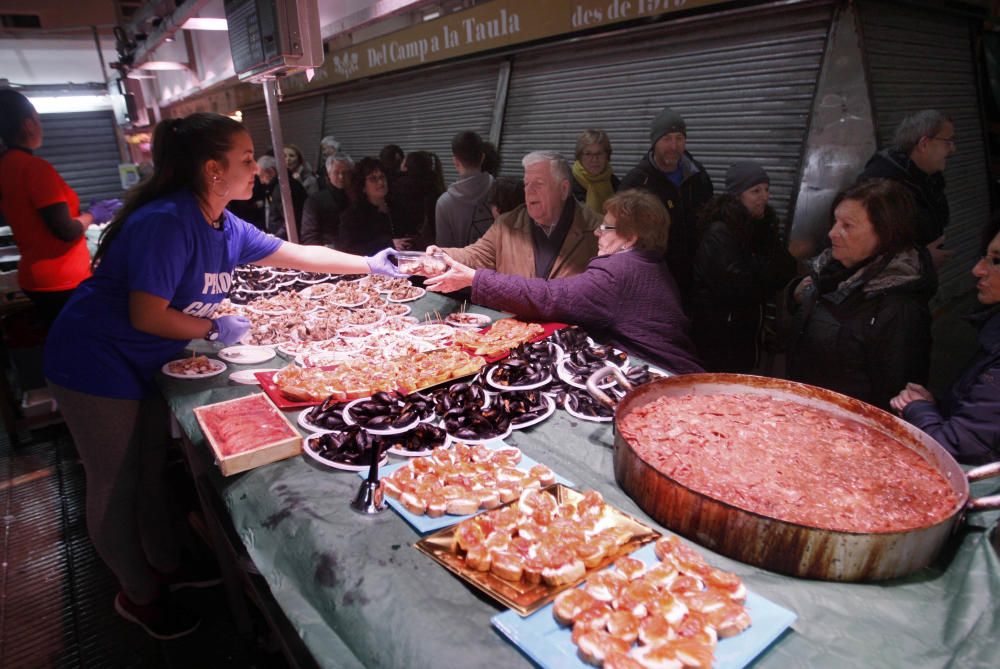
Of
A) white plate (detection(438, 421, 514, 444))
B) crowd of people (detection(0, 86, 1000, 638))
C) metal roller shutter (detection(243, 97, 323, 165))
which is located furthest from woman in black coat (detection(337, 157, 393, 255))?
metal roller shutter (detection(243, 97, 323, 165))

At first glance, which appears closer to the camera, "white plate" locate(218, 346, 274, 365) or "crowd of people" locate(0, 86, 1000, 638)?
"crowd of people" locate(0, 86, 1000, 638)

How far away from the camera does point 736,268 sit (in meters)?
3.80

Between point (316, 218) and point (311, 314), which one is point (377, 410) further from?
point (316, 218)

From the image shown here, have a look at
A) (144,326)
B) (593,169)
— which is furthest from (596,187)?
(144,326)

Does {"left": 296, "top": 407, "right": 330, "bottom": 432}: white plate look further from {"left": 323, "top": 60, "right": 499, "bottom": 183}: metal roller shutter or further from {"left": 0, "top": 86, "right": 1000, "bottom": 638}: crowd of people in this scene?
{"left": 323, "top": 60, "right": 499, "bottom": 183}: metal roller shutter

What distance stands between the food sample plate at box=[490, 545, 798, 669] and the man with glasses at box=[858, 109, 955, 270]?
323 cm

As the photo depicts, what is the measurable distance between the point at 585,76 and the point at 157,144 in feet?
14.1

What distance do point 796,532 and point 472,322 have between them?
2367mm

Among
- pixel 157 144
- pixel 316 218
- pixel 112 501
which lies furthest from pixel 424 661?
pixel 316 218

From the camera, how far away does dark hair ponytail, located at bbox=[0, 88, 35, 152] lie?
4.00 m

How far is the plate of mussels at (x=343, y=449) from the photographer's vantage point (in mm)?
1927

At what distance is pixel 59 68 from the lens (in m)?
12.3

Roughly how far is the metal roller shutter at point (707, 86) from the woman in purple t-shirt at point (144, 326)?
372 cm

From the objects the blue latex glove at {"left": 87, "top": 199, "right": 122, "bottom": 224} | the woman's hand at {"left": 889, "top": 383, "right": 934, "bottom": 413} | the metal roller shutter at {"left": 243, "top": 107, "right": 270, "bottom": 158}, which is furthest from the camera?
the metal roller shutter at {"left": 243, "top": 107, "right": 270, "bottom": 158}
